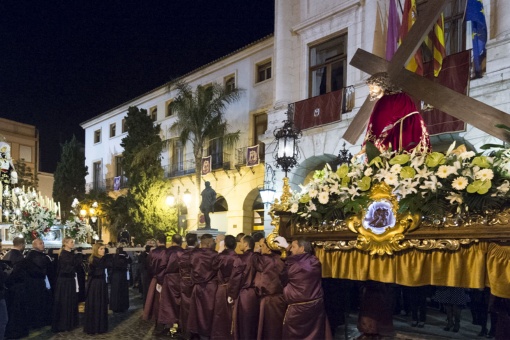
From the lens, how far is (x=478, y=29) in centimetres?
1212

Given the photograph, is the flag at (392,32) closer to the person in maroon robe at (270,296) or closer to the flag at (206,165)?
the person in maroon robe at (270,296)

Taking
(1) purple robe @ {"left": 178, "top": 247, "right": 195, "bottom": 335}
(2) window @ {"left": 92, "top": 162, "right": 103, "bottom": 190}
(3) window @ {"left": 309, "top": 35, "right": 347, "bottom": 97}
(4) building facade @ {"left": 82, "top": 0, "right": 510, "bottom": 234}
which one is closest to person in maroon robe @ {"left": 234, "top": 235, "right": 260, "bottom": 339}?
(1) purple robe @ {"left": 178, "top": 247, "right": 195, "bottom": 335}

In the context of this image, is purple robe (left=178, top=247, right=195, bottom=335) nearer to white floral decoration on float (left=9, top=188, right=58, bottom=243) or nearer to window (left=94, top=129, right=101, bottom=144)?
white floral decoration on float (left=9, top=188, right=58, bottom=243)

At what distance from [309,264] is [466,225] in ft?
6.84

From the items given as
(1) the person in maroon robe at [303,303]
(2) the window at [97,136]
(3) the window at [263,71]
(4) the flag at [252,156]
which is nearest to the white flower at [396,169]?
(1) the person in maroon robe at [303,303]

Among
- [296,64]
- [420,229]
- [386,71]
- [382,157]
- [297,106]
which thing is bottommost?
[420,229]

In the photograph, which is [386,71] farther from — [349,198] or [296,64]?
[296,64]

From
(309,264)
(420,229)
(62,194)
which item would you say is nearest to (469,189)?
(420,229)

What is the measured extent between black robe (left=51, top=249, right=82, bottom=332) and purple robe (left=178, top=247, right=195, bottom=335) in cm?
208

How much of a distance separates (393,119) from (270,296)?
309cm

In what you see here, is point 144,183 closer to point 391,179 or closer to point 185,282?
point 185,282

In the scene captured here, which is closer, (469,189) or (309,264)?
(469,189)

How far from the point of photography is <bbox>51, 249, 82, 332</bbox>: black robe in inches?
348

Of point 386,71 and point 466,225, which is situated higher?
point 386,71
